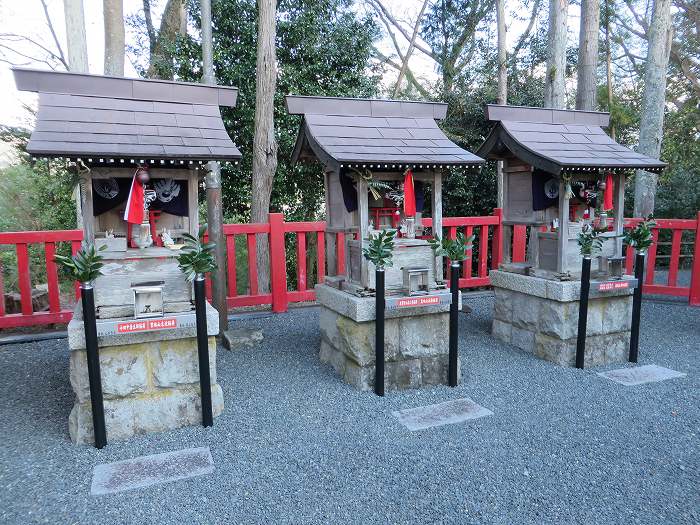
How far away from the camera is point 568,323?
5137 millimetres

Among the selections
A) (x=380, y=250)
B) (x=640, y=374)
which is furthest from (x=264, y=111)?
(x=640, y=374)

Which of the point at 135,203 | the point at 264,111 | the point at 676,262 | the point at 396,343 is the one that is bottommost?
the point at 396,343

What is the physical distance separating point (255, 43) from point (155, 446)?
27.7 feet

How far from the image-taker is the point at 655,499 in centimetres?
290

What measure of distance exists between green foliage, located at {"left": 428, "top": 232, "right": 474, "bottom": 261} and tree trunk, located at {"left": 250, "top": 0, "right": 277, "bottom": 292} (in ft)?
14.0

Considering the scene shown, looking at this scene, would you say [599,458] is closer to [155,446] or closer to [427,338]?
[427,338]

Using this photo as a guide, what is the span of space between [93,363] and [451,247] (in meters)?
3.25

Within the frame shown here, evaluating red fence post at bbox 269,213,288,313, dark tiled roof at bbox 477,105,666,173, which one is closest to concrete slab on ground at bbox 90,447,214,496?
red fence post at bbox 269,213,288,313

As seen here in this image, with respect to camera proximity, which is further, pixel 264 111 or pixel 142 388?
pixel 264 111

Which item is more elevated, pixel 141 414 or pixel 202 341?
pixel 202 341

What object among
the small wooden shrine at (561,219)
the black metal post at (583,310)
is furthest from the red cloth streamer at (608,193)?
the black metal post at (583,310)

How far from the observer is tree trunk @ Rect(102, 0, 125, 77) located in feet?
30.8

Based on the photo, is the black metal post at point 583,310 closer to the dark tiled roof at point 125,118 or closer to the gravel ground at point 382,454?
the gravel ground at point 382,454

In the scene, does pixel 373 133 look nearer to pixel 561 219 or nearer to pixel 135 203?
pixel 561 219
